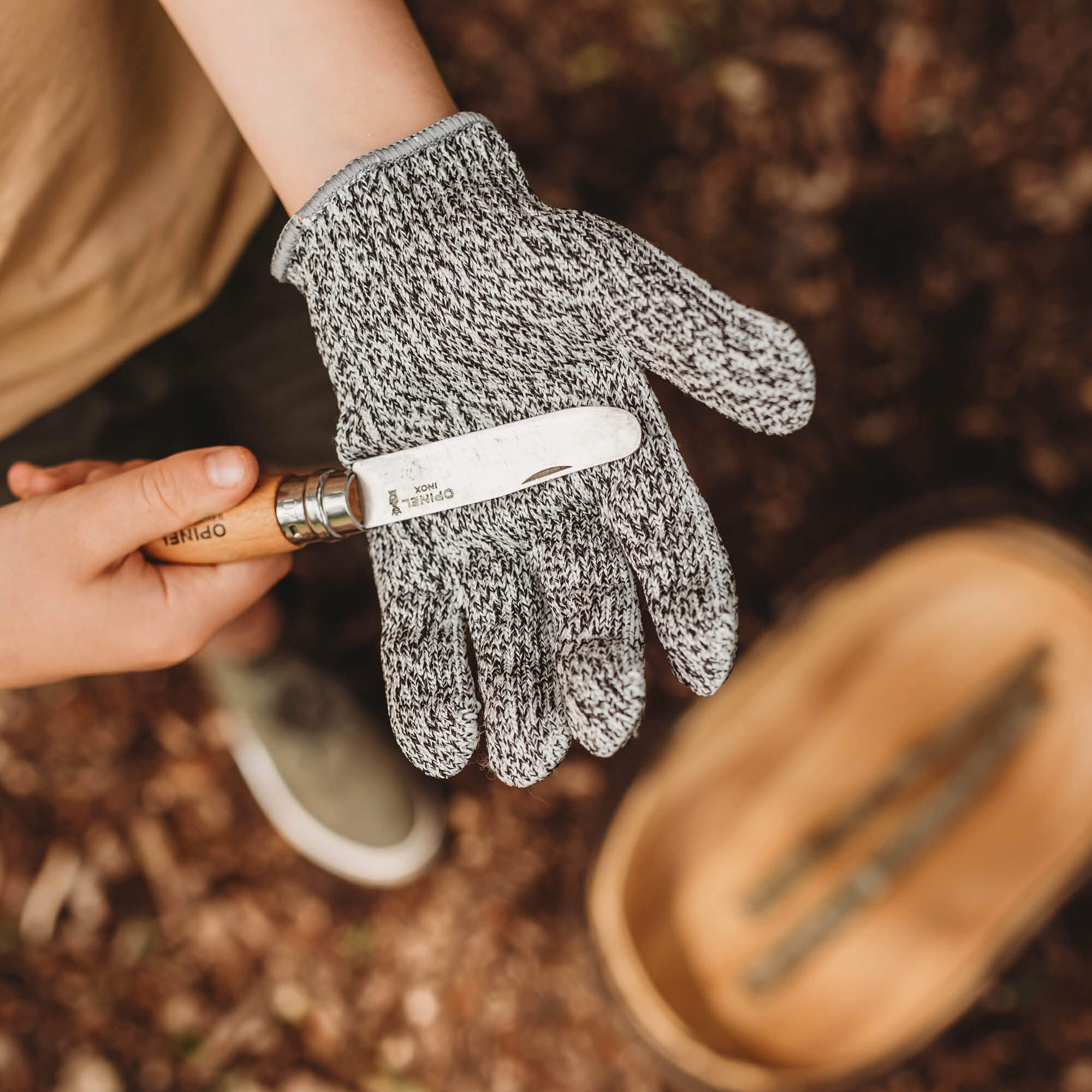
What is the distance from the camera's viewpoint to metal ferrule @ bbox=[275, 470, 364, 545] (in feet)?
2.18

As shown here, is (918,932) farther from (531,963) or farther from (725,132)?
(725,132)

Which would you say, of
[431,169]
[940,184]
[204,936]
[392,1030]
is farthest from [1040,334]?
[204,936]

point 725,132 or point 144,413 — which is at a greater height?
point 144,413

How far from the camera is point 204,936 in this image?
134cm

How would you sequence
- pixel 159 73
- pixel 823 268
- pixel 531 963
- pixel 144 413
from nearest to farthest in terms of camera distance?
1. pixel 159 73
2. pixel 144 413
3. pixel 531 963
4. pixel 823 268

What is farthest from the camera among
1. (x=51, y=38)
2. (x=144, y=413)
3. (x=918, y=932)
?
(x=918, y=932)

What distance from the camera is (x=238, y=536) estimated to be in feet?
2.27

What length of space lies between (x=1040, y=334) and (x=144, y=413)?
1.50m

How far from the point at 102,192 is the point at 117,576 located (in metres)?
0.33

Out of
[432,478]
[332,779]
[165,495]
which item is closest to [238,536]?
[165,495]

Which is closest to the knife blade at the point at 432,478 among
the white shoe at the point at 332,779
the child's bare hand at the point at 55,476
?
the child's bare hand at the point at 55,476

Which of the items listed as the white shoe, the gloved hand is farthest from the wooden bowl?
the gloved hand

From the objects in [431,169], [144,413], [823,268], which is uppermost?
[431,169]

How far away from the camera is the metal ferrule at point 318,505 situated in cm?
66
